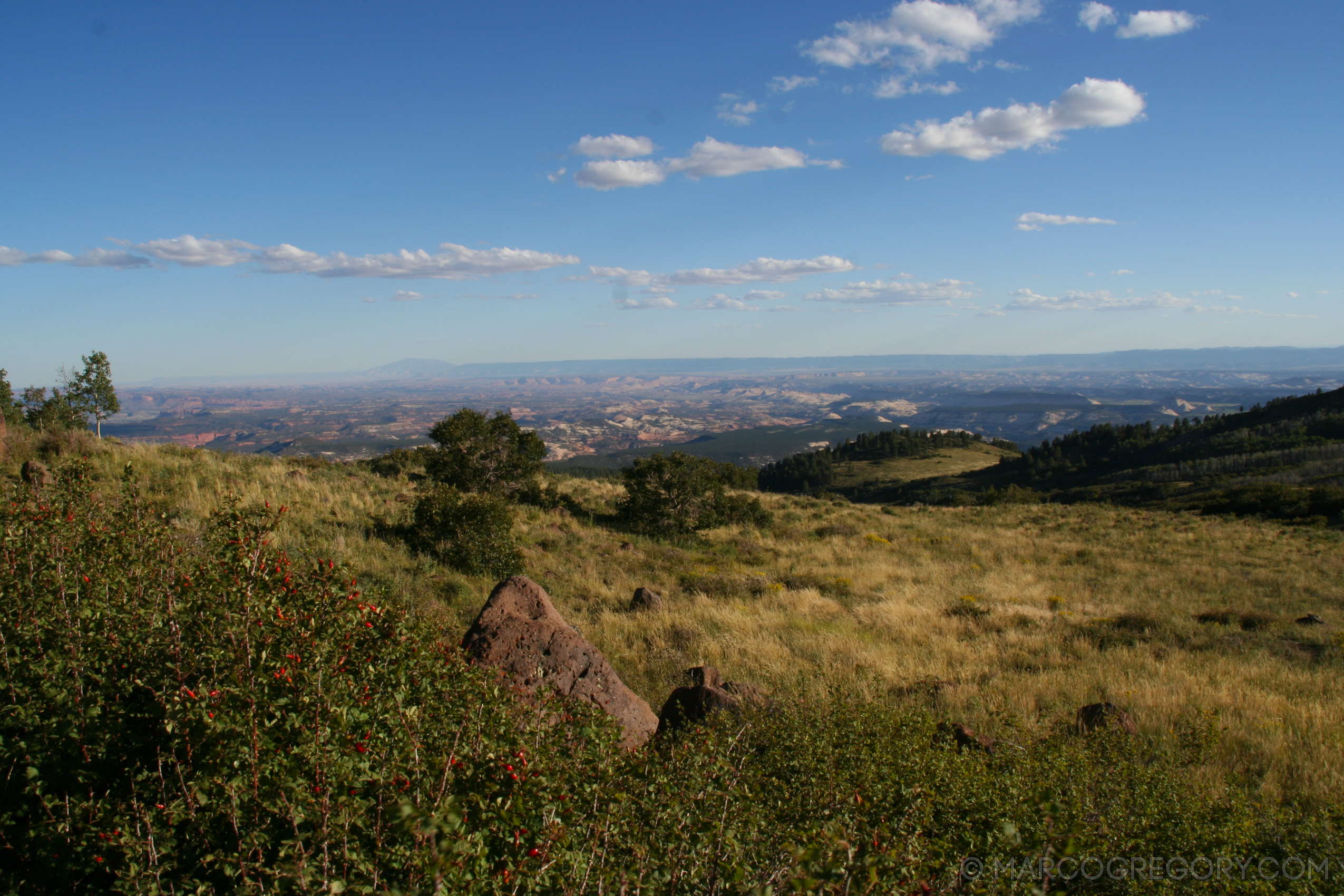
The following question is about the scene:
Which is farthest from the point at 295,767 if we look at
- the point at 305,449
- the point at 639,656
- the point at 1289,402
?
the point at 305,449

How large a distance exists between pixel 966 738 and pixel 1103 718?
167 centimetres

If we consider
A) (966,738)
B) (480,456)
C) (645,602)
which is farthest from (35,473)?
(966,738)

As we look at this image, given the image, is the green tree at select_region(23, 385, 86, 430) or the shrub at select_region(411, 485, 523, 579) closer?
the shrub at select_region(411, 485, 523, 579)

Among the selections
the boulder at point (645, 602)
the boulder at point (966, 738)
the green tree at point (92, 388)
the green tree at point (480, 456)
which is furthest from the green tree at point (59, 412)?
the boulder at point (966, 738)

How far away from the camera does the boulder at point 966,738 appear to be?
527 centimetres

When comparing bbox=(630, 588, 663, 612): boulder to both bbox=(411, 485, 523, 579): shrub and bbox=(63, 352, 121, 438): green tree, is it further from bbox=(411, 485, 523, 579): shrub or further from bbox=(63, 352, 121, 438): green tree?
bbox=(63, 352, 121, 438): green tree

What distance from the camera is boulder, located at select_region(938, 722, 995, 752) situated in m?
5.27

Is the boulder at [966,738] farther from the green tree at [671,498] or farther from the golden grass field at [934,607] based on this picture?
the green tree at [671,498]

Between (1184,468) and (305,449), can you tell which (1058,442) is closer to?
(1184,468)

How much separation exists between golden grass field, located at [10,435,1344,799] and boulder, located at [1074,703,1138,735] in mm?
227

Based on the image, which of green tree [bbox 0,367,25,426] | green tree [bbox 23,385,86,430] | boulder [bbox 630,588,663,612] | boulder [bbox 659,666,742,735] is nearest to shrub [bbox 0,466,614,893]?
boulder [bbox 659,666,742,735]

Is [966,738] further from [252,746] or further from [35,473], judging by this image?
[35,473]

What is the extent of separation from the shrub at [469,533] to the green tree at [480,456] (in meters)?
5.56

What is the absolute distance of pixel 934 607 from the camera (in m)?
11.8
